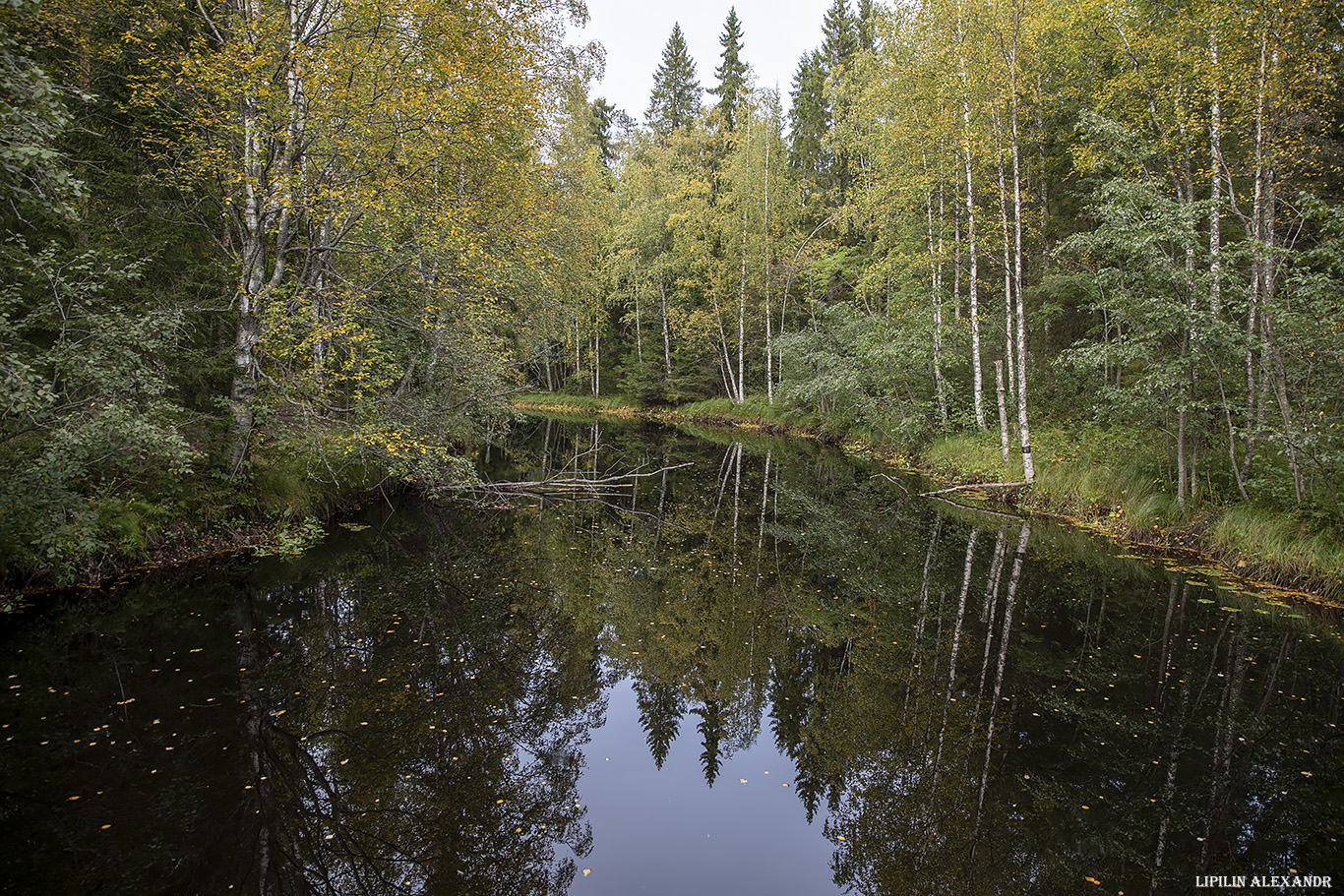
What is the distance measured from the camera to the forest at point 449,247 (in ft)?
24.6

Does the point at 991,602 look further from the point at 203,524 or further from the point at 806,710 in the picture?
the point at 203,524

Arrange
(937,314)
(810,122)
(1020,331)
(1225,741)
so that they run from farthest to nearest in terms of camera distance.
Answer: (810,122) → (937,314) → (1020,331) → (1225,741)

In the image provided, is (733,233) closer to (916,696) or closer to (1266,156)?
(1266,156)

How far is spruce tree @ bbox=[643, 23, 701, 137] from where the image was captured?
43656mm

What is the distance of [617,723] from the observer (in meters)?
5.93

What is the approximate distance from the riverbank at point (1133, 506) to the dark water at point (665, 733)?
1084mm

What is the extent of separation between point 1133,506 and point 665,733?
10722mm

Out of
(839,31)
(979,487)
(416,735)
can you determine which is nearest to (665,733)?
(416,735)

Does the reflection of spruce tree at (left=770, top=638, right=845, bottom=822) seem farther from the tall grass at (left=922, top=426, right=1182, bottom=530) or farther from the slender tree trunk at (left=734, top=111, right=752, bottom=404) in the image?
the slender tree trunk at (left=734, top=111, right=752, bottom=404)

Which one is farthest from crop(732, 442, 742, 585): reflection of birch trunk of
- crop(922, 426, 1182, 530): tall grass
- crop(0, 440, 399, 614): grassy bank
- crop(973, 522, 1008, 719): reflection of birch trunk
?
crop(0, 440, 399, 614): grassy bank

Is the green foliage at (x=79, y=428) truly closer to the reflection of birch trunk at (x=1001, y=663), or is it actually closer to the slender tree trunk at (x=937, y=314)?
the reflection of birch trunk at (x=1001, y=663)

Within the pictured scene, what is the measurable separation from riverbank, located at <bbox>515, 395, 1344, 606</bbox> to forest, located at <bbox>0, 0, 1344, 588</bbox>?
0.26ft

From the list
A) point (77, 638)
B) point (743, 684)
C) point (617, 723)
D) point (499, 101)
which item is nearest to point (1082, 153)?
point (499, 101)

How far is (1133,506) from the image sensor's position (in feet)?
37.4
